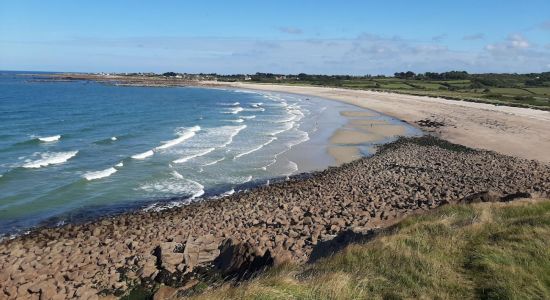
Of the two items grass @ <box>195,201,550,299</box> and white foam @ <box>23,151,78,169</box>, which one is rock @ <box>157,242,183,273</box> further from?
white foam @ <box>23,151,78,169</box>

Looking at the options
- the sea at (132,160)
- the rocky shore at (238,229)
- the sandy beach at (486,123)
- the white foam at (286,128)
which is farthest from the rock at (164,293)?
the white foam at (286,128)

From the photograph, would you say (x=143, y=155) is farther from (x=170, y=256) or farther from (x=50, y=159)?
(x=170, y=256)

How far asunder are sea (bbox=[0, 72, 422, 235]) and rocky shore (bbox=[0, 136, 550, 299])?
2.01 meters

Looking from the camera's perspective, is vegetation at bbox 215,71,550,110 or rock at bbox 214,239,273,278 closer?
rock at bbox 214,239,273,278

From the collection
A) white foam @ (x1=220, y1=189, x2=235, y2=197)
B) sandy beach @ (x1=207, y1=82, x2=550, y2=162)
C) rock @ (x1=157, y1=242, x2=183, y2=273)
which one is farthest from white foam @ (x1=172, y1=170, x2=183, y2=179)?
sandy beach @ (x1=207, y1=82, x2=550, y2=162)

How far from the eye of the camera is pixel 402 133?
3916cm

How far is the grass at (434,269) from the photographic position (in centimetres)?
588

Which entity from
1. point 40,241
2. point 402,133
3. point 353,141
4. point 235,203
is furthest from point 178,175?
point 402,133

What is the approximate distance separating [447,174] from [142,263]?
1578 centimetres

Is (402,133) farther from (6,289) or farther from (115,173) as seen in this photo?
(6,289)

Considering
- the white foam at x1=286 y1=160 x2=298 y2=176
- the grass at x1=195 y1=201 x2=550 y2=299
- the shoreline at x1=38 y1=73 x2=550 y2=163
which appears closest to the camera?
the grass at x1=195 y1=201 x2=550 y2=299

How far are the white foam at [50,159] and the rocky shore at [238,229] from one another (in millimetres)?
11255

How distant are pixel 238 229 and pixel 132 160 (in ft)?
47.3

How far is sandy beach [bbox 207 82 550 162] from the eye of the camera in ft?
101
